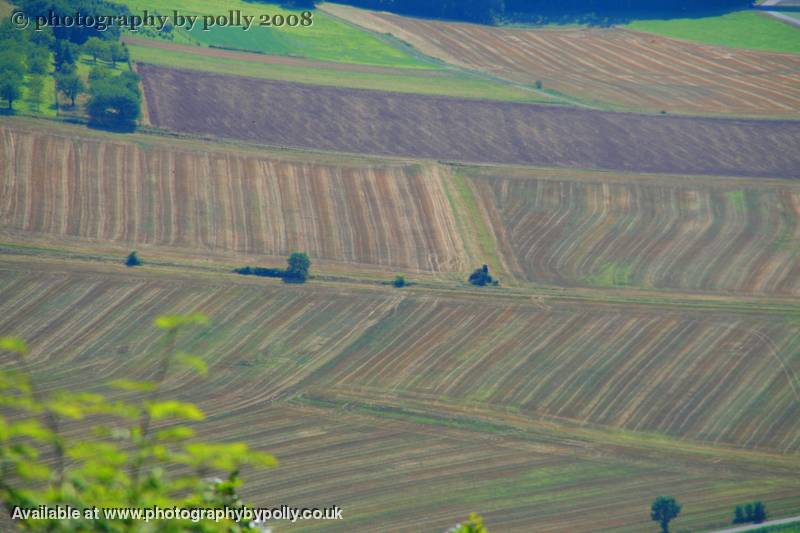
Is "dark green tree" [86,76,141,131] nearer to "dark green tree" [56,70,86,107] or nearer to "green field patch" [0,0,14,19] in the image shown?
"dark green tree" [56,70,86,107]

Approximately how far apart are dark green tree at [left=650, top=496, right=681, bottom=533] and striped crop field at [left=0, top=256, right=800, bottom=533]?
5.17 feet

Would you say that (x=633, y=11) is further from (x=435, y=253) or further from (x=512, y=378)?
(x=512, y=378)

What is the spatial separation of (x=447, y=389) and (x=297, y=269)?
21613mm

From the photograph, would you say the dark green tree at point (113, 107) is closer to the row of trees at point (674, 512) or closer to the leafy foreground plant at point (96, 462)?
the row of trees at point (674, 512)

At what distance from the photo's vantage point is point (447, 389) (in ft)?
273

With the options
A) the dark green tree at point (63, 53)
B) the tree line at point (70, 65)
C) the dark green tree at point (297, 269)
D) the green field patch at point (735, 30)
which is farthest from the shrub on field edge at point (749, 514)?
the green field patch at point (735, 30)

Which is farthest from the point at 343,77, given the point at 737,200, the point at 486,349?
the point at 486,349

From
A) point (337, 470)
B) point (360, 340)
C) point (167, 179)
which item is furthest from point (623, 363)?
point (167, 179)

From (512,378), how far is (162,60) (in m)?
79.4

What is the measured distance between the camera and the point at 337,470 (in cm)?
7188

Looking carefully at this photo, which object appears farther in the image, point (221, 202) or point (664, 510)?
point (221, 202)

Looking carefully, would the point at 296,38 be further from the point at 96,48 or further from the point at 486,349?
the point at 486,349

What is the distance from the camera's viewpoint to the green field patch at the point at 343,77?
146m

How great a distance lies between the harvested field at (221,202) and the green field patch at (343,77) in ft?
89.6
